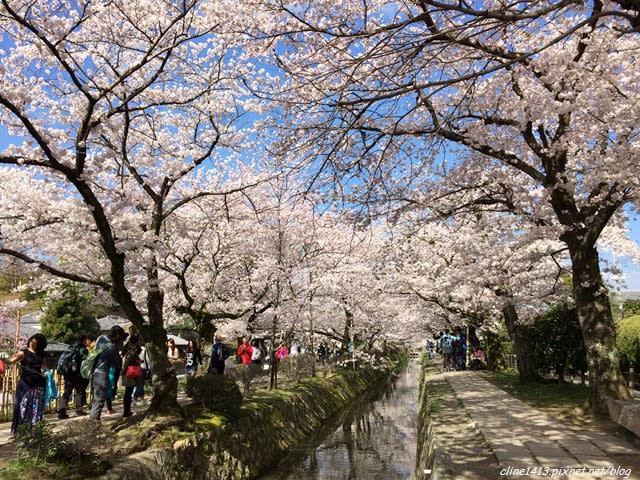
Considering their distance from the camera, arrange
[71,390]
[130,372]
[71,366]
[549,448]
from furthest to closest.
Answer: [71,390] → [71,366] → [130,372] → [549,448]

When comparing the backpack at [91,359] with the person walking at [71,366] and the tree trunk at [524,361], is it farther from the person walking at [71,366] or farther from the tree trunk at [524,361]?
the tree trunk at [524,361]

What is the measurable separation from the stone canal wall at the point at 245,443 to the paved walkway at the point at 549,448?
435 cm

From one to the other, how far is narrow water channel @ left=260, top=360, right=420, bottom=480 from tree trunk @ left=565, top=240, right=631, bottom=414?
13.4 feet

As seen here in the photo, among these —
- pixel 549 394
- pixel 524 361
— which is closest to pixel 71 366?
pixel 549 394

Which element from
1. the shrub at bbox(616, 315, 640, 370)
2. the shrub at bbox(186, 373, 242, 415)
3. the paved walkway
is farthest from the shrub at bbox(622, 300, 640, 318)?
the shrub at bbox(186, 373, 242, 415)

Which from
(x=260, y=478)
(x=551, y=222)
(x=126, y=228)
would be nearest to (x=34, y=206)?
(x=126, y=228)

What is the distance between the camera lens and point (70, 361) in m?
9.70

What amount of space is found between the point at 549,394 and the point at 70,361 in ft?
36.2

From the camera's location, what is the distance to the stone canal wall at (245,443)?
21.4 ft

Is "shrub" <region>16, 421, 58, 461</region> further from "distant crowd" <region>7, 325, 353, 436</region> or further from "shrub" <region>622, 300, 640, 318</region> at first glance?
"shrub" <region>622, 300, 640, 318</region>

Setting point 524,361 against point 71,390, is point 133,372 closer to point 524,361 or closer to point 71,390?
point 71,390

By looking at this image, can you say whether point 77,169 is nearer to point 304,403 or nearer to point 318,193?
point 318,193

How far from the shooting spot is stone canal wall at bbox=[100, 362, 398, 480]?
653cm

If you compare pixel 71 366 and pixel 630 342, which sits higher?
pixel 630 342
